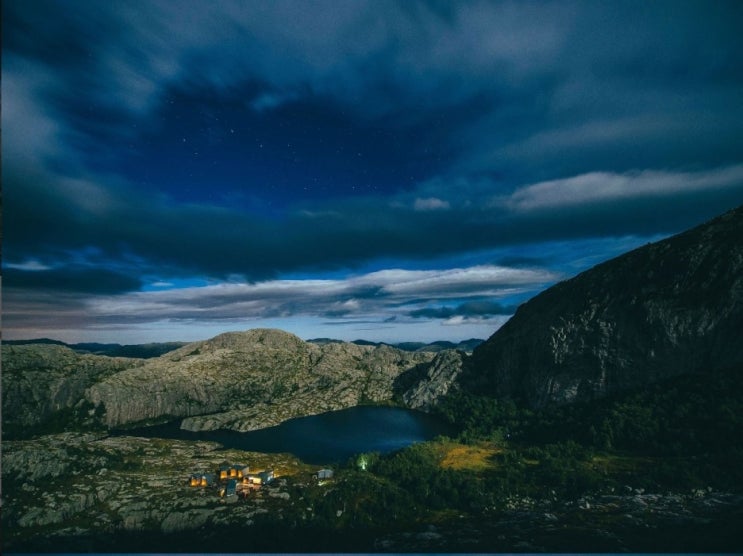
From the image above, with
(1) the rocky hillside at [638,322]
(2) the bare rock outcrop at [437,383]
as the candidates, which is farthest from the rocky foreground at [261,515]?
(2) the bare rock outcrop at [437,383]

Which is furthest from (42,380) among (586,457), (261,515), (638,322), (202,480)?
(638,322)

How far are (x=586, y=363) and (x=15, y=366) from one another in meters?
94.6

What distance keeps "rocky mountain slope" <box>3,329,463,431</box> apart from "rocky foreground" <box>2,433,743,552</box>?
32.6 meters

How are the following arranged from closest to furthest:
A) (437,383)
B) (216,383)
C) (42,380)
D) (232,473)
Answer: (232,473), (42,380), (437,383), (216,383)

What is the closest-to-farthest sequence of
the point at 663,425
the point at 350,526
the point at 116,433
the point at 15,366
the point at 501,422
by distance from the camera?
1. the point at 350,526
2. the point at 663,425
3. the point at 501,422
4. the point at 116,433
5. the point at 15,366

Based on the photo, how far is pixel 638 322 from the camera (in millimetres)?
45906

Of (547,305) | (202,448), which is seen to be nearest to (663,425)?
(547,305)

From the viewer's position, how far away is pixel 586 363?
50.9m

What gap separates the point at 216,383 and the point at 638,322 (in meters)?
75.5

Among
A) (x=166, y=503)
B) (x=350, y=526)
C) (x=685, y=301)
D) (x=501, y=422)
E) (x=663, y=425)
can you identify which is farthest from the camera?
(x=501, y=422)

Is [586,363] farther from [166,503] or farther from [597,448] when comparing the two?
[166,503]

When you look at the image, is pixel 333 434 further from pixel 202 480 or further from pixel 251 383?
pixel 251 383

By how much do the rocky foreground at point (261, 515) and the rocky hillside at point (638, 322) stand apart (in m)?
29.3

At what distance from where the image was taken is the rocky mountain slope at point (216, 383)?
6431 centimetres
